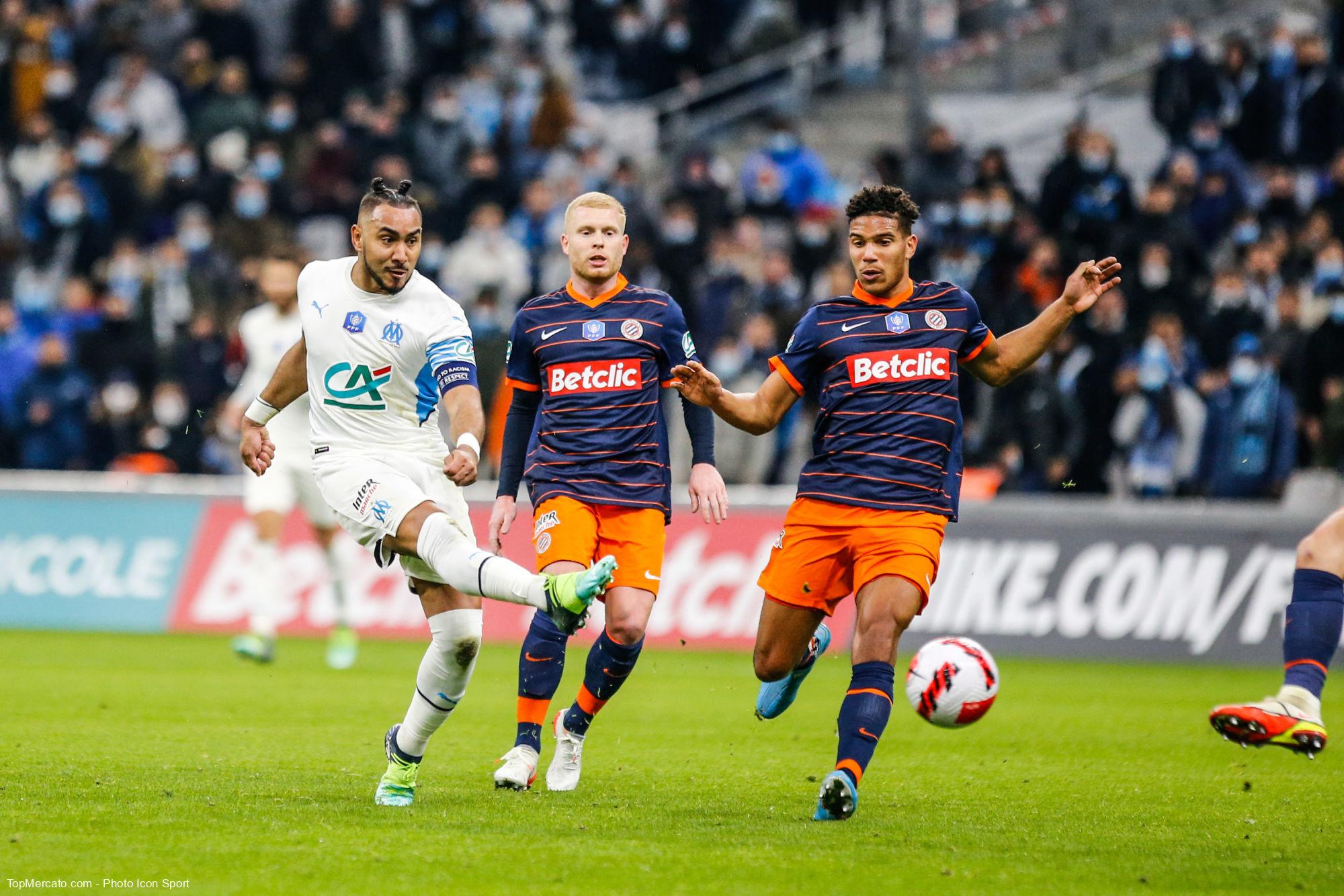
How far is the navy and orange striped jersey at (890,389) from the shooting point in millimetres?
7801

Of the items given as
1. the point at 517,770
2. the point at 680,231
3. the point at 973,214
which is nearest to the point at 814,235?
the point at 680,231

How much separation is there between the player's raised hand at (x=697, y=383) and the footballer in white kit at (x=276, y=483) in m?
6.41

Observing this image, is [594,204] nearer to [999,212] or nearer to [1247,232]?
[999,212]

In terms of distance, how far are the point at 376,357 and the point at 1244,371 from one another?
1097 cm

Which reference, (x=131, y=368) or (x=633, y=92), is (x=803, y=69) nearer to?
(x=633, y=92)

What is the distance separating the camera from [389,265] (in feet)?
24.7

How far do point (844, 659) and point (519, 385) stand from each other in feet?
27.2

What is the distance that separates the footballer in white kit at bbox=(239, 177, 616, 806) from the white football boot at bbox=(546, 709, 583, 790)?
2.30 feet

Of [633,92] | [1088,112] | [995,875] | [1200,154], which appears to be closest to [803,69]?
[633,92]

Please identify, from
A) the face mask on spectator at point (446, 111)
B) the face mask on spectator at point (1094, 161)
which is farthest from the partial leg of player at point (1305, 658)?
the face mask on spectator at point (446, 111)

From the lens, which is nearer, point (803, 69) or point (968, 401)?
point (968, 401)

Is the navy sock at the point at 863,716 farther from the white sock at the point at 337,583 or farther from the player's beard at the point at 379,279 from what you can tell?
the white sock at the point at 337,583

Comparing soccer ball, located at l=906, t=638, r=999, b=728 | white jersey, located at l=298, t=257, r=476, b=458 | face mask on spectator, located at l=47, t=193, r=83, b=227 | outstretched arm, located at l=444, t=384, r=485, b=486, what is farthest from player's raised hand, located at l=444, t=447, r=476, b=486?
face mask on spectator, located at l=47, t=193, r=83, b=227

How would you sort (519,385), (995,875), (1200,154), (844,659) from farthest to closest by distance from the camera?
(1200,154)
(844,659)
(519,385)
(995,875)
